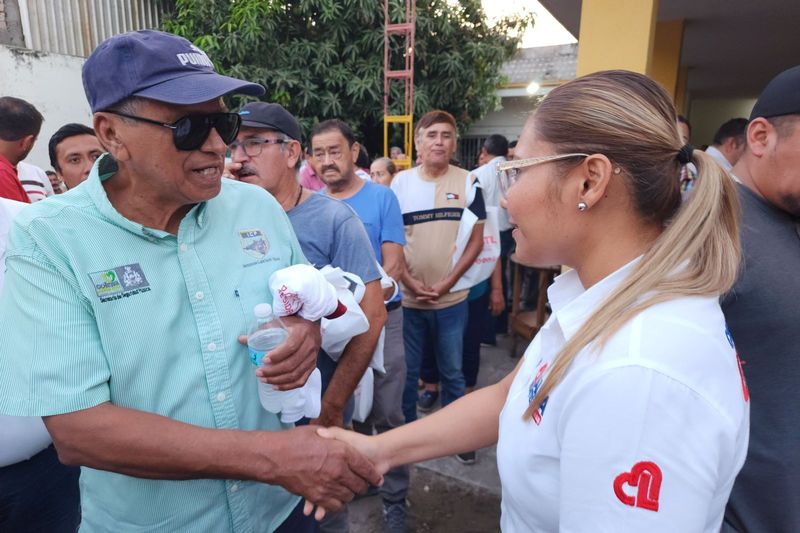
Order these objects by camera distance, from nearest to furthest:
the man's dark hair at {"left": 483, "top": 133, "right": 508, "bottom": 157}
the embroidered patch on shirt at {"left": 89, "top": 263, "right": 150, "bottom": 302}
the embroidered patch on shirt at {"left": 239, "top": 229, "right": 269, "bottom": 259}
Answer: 1. the embroidered patch on shirt at {"left": 89, "top": 263, "right": 150, "bottom": 302}
2. the embroidered patch on shirt at {"left": 239, "top": 229, "right": 269, "bottom": 259}
3. the man's dark hair at {"left": 483, "top": 133, "right": 508, "bottom": 157}

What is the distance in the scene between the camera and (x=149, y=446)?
1.27 m

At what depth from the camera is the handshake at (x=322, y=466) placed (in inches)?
55.9

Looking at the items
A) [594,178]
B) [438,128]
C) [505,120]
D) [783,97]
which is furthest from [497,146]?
[505,120]

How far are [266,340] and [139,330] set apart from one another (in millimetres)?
352

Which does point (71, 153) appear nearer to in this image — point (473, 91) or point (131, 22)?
point (131, 22)

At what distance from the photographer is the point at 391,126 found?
11375mm

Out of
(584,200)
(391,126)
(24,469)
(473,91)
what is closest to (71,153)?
(24,469)

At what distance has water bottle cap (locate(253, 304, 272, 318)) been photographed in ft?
5.05

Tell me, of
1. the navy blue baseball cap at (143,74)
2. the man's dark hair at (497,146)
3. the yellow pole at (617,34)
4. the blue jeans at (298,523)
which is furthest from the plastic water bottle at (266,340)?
the man's dark hair at (497,146)

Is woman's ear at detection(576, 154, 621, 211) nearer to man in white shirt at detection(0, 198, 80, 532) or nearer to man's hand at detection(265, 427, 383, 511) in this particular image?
man's hand at detection(265, 427, 383, 511)

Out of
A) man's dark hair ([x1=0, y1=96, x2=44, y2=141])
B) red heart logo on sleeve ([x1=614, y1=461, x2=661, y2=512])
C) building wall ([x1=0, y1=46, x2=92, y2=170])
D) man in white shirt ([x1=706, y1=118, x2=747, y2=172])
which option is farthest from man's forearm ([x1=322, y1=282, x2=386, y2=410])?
building wall ([x1=0, y1=46, x2=92, y2=170])

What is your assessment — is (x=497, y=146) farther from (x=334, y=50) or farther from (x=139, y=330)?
(x=139, y=330)

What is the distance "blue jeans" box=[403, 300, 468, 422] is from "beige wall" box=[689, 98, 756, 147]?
18.0 meters

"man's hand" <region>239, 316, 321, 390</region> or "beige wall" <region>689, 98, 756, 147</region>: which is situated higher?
"beige wall" <region>689, 98, 756, 147</region>
